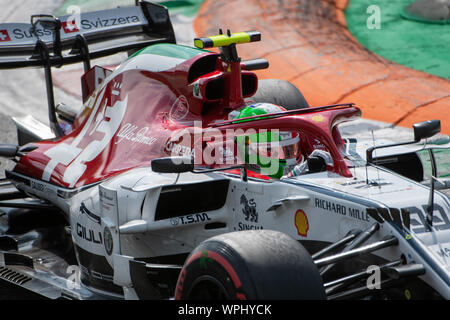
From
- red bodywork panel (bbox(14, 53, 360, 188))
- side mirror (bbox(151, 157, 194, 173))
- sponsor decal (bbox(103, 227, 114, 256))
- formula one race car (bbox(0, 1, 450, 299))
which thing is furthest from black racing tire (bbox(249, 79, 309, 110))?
side mirror (bbox(151, 157, 194, 173))

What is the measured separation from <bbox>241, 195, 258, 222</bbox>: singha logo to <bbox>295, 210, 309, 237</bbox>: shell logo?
1.20 feet

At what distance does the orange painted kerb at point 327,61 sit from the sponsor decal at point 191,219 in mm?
5931

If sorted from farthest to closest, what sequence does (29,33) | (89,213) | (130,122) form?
1. (29,33)
2. (130,122)
3. (89,213)

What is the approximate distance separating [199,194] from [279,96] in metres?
2.69

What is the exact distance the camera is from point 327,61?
42.9 ft

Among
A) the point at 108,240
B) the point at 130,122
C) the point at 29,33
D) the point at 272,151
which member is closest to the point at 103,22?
the point at 29,33

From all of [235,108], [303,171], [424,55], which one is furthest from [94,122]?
[424,55]

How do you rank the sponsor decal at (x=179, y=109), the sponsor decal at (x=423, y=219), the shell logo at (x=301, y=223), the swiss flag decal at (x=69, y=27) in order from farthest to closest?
the swiss flag decal at (x=69, y=27), the sponsor decal at (x=179, y=109), the shell logo at (x=301, y=223), the sponsor decal at (x=423, y=219)

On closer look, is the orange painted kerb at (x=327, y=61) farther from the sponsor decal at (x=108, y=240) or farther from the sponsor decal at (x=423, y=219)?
the sponsor decal at (x=108, y=240)

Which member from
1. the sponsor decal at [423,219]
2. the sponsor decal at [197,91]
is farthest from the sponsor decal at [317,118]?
the sponsor decal at [197,91]

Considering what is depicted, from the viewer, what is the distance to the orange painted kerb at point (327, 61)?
11266 mm

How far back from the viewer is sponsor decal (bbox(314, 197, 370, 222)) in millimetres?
4250

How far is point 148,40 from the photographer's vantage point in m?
7.66

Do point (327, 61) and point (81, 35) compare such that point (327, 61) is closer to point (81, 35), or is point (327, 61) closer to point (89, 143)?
point (81, 35)
